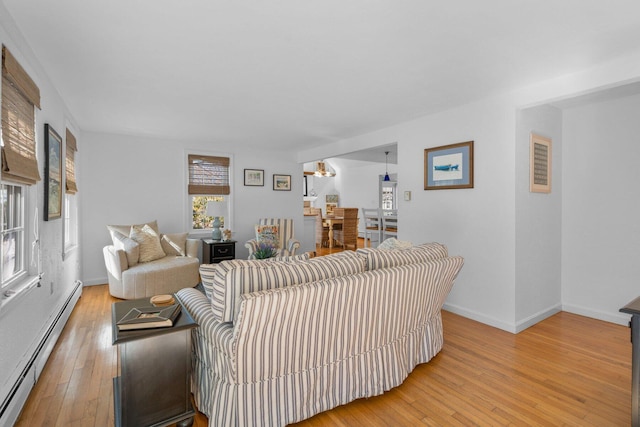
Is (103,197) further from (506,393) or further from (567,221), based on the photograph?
(567,221)

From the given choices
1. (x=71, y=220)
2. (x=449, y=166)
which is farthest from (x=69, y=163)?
(x=449, y=166)

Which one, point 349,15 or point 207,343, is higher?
point 349,15

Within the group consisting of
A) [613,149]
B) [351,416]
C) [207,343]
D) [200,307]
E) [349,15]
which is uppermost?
[349,15]

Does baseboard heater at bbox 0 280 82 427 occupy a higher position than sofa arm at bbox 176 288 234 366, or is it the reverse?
sofa arm at bbox 176 288 234 366

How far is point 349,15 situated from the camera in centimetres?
189

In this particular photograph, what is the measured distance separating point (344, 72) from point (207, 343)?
223 centimetres

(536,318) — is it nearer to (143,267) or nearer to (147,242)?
(143,267)

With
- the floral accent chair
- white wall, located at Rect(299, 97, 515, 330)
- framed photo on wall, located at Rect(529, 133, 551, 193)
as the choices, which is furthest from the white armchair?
framed photo on wall, located at Rect(529, 133, 551, 193)

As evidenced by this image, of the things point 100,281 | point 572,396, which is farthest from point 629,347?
point 100,281

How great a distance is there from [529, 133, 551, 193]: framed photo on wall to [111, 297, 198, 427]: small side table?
3.35 meters

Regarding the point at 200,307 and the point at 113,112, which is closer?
the point at 200,307

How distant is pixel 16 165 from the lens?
1.90 metres

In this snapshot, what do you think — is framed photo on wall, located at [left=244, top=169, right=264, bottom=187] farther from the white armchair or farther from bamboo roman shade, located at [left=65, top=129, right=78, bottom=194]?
bamboo roman shade, located at [left=65, top=129, right=78, bottom=194]

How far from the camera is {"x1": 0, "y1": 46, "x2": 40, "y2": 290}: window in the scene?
185 centimetres
